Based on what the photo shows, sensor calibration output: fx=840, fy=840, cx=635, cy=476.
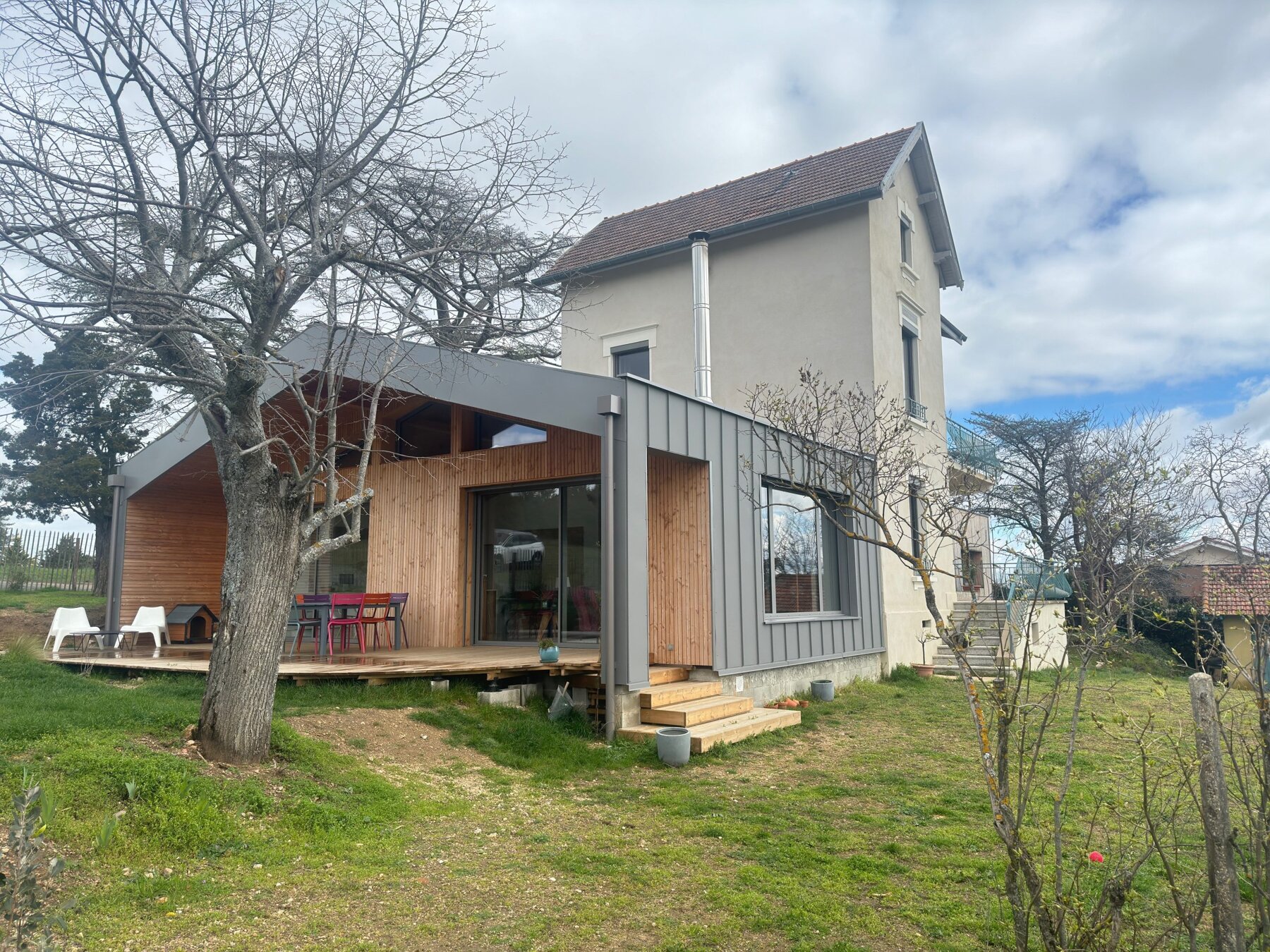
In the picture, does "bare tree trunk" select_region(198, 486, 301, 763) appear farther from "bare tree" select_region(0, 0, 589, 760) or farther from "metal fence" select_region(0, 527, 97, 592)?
"metal fence" select_region(0, 527, 97, 592)

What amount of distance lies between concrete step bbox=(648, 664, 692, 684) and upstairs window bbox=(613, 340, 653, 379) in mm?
7323

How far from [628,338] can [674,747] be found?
982 centimetres

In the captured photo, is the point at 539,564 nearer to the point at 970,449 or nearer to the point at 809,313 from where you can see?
the point at 809,313

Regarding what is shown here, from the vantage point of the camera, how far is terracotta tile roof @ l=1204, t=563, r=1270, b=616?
3547 mm

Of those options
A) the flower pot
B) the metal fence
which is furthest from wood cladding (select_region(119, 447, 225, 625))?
the flower pot

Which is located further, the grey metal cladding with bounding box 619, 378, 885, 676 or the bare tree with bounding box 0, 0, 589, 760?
the grey metal cladding with bounding box 619, 378, 885, 676

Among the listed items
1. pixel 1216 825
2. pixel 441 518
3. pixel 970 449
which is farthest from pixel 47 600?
pixel 1216 825

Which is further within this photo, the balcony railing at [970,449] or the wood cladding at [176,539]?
the balcony railing at [970,449]

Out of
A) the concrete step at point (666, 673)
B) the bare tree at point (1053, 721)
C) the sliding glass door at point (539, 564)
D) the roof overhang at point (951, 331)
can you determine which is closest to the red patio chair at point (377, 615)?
the sliding glass door at point (539, 564)

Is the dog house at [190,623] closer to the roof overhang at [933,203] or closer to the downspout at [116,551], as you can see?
the downspout at [116,551]

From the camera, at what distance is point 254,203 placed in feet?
21.7

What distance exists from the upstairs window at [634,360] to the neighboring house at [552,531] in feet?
14.4

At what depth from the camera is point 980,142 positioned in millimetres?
11852

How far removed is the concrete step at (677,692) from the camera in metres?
7.79
